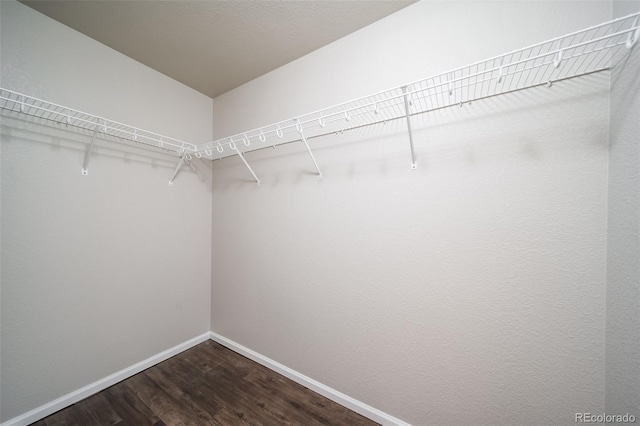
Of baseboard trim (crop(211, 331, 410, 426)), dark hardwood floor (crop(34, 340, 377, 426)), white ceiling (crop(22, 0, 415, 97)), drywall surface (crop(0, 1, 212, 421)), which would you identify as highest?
white ceiling (crop(22, 0, 415, 97))

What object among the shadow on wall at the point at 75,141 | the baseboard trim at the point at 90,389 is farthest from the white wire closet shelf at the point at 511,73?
the baseboard trim at the point at 90,389

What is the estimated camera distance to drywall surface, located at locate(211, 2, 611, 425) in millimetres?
955

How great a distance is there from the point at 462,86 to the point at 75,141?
238 centimetres

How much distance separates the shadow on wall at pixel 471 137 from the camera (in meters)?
0.95

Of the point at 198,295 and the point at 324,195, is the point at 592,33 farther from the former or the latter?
the point at 198,295

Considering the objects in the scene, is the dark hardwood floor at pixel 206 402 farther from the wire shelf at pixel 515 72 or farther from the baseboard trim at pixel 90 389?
the wire shelf at pixel 515 72

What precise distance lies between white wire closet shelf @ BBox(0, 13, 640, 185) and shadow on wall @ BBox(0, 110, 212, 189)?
0.03 meters

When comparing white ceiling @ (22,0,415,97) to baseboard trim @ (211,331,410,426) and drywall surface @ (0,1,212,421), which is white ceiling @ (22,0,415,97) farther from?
A: baseboard trim @ (211,331,410,426)

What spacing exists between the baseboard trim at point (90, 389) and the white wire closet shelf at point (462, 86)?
1.52 meters

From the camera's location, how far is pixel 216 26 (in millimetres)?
1494

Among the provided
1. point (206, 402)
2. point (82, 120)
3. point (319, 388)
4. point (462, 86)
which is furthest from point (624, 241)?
point (82, 120)

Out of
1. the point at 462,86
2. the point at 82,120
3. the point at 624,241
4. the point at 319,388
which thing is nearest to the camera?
the point at 624,241

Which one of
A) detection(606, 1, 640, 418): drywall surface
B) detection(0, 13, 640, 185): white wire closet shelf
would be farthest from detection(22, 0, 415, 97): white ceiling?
detection(606, 1, 640, 418): drywall surface

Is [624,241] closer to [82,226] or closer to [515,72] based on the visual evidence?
[515,72]
